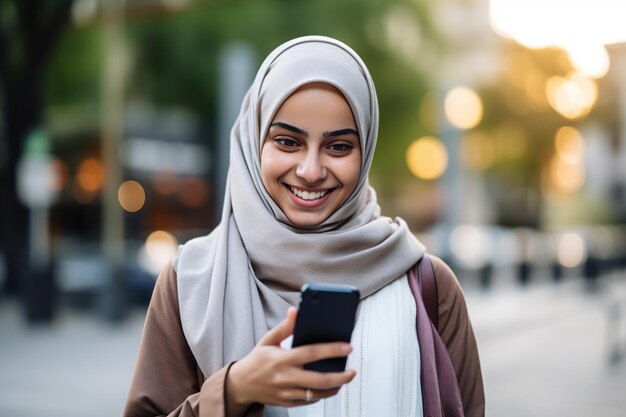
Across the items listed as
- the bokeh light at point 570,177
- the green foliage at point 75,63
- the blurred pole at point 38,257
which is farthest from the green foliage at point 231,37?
the bokeh light at point 570,177

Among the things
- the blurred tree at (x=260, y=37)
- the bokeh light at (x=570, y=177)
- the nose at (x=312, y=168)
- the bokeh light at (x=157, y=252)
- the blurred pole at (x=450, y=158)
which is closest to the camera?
the nose at (x=312, y=168)

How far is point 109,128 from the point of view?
16797 mm

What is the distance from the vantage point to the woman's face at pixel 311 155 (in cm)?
199

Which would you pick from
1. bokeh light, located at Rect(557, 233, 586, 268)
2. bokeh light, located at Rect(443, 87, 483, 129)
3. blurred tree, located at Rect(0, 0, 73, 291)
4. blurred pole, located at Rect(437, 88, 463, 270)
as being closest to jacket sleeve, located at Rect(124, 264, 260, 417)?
blurred tree, located at Rect(0, 0, 73, 291)

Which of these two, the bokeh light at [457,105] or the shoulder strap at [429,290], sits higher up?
the bokeh light at [457,105]

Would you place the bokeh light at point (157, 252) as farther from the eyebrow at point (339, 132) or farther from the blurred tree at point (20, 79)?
the eyebrow at point (339, 132)

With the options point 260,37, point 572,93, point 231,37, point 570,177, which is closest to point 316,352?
point 260,37

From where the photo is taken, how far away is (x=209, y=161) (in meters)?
32.8

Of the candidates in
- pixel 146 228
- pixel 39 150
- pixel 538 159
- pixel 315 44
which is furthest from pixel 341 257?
Answer: pixel 538 159

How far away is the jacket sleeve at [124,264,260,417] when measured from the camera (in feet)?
6.59

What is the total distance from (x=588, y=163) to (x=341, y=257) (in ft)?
182

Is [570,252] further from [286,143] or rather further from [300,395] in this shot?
[300,395]

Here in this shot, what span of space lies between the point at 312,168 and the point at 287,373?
1.66 ft

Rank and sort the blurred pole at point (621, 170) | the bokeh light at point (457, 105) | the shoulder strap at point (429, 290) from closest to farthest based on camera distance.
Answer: the shoulder strap at point (429, 290) → the bokeh light at point (457, 105) → the blurred pole at point (621, 170)
